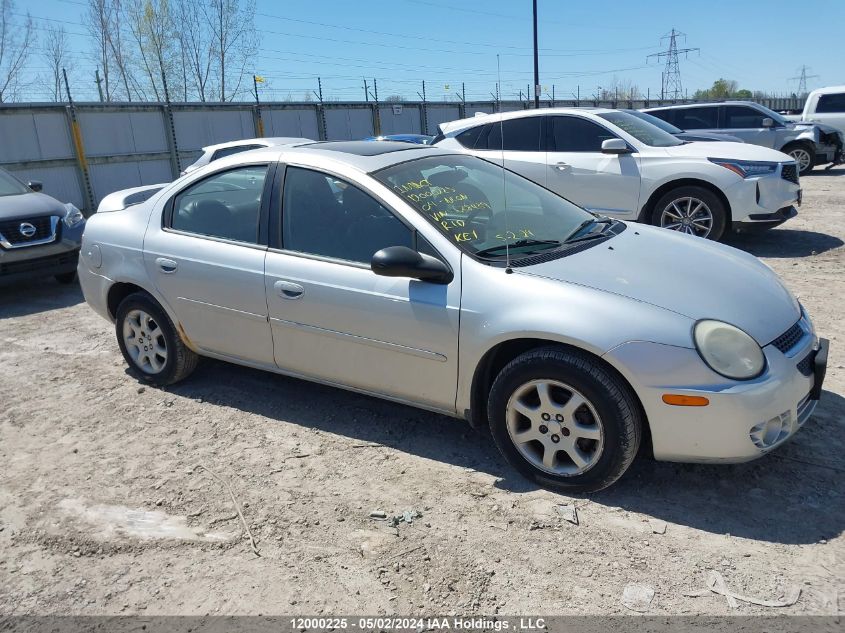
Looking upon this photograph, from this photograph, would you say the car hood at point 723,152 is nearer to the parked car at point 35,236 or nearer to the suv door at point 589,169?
the suv door at point 589,169

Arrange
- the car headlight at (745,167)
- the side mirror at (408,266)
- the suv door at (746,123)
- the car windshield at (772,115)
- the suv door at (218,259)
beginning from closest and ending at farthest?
1. the side mirror at (408,266)
2. the suv door at (218,259)
3. the car headlight at (745,167)
4. the suv door at (746,123)
5. the car windshield at (772,115)

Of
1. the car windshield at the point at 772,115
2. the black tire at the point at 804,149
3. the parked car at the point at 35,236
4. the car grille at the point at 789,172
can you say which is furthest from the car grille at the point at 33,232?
the black tire at the point at 804,149

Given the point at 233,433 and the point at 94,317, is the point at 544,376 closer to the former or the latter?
the point at 233,433

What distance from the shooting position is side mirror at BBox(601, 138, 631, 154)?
7.83 metres

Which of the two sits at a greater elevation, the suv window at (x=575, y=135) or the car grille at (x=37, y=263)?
the suv window at (x=575, y=135)

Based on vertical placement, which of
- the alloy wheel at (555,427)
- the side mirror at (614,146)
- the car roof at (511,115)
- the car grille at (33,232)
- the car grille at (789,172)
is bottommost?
the alloy wheel at (555,427)

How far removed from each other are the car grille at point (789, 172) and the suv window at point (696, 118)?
6885 millimetres

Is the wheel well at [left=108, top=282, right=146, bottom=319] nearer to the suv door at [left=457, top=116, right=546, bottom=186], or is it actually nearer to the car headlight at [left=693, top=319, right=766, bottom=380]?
the car headlight at [left=693, top=319, right=766, bottom=380]

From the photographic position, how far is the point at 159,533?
318 centimetres

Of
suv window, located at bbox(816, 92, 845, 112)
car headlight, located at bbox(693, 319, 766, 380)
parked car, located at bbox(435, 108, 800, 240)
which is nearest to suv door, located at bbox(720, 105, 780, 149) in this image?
suv window, located at bbox(816, 92, 845, 112)

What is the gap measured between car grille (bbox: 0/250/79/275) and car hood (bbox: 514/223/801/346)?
21.6 ft

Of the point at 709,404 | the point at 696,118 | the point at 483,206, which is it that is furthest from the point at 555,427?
the point at 696,118

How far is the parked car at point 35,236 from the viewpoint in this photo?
761cm

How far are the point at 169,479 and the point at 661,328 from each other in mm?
2607
